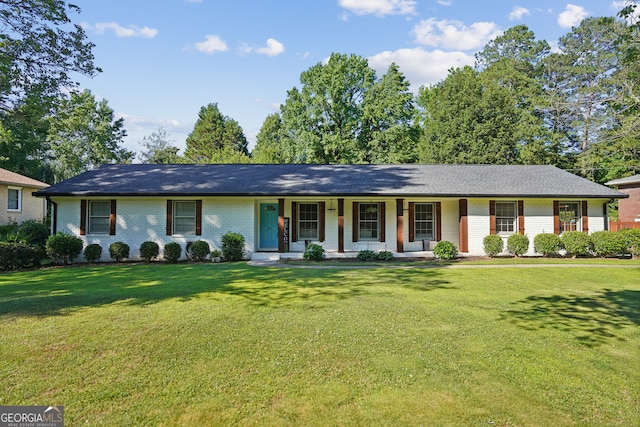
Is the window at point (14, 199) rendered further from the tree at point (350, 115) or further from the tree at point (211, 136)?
the tree at point (211, 136)

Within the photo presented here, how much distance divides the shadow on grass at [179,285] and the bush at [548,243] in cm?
688

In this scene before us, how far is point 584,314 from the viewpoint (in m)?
6.51

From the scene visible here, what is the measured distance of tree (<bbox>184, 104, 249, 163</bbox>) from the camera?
161 feet

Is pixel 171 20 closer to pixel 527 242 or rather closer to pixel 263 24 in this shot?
pixel 263 24

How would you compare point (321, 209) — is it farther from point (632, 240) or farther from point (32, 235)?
point (632, 240)

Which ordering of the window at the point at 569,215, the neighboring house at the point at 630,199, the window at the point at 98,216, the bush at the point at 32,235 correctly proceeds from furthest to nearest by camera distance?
the neighboring house at the point at 630,199, the window at the point at 569,215, the window at the point at 98,216, the bush at the point at 32,235

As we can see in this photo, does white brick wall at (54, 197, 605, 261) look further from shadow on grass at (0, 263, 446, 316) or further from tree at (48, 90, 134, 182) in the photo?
tree at (48, 90, 134, 182)

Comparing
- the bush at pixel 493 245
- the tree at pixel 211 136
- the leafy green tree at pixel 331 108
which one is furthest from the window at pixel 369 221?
the tree at pixel 211 136

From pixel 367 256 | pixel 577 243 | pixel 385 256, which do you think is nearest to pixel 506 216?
pixel 577 243

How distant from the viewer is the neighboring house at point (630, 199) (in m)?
24.2

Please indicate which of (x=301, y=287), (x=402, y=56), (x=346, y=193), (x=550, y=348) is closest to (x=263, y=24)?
(x=346, y=193)

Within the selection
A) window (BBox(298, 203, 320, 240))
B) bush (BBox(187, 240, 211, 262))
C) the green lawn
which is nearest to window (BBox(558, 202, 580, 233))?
the green lawn

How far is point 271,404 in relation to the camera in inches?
135

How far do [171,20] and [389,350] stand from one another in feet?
44.4
